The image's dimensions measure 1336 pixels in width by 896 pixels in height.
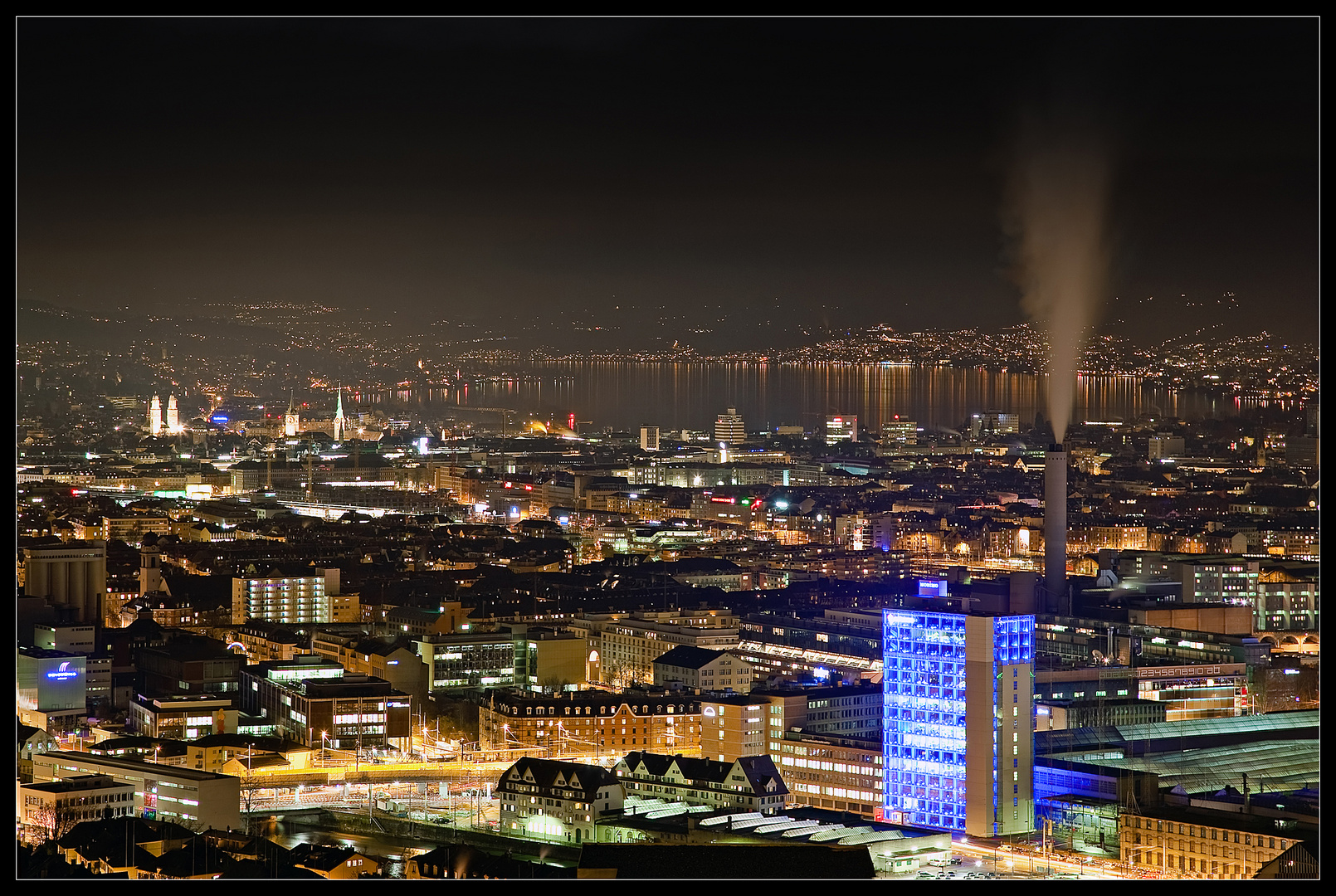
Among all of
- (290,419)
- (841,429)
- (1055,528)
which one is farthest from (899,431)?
(1055,528)

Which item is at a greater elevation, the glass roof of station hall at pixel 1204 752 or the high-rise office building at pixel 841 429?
the high-rise office building at pixel 841 429

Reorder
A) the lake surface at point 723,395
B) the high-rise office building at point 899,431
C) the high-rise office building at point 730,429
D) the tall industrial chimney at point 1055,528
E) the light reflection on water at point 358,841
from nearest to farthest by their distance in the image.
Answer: the light reflection on water at point 358,841
the tall industrial chimney at point 1055,528
the high-rise office building at point 899,431
the lake surface at point 723,395
the high-rise office building at point 730,429

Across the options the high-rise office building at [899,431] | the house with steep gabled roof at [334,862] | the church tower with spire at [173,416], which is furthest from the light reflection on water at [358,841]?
the high-rise office building at [899,431]

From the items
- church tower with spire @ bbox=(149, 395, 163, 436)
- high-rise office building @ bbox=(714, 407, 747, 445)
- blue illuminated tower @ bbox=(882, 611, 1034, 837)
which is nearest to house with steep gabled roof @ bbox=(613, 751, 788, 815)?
blue illuminated tower @ bbox=(882, 611, 1034, 837)

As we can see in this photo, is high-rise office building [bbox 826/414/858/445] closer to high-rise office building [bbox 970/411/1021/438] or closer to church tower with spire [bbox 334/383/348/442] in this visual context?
high-rise office building [bbox 970/411/1021/438]

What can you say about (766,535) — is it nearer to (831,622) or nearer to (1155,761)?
(831,622)

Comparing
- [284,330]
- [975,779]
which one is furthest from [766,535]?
[975,779]

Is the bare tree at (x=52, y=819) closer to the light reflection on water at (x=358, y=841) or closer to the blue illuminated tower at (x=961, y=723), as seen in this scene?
the light reflection on water at (x=358, y=841)
